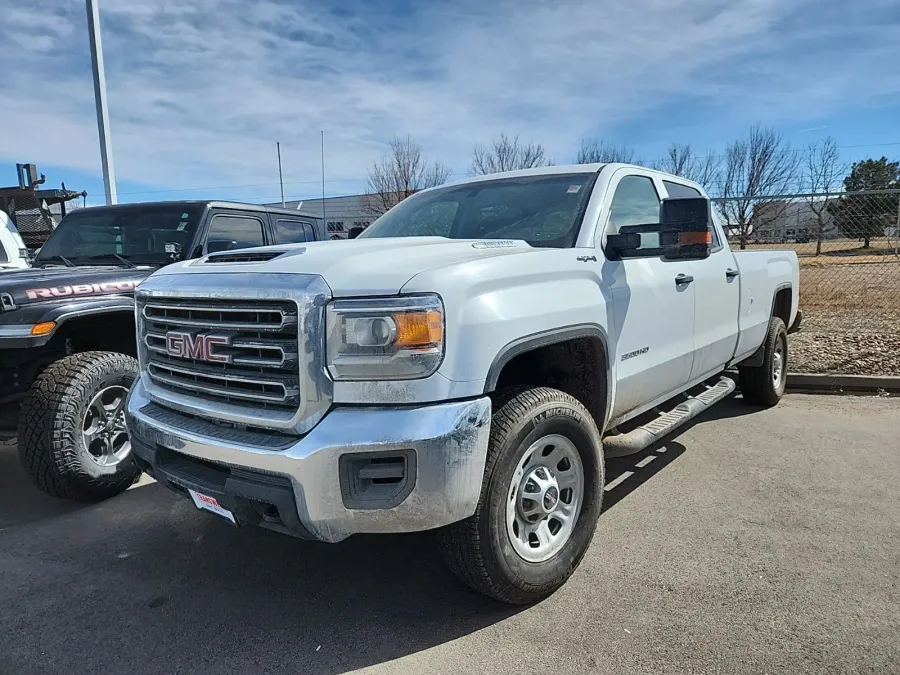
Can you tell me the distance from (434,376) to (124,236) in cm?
446

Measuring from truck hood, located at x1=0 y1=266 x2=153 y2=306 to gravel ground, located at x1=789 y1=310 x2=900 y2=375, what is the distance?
669 centimetres

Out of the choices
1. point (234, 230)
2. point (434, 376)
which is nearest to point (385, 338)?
point (434, 376)

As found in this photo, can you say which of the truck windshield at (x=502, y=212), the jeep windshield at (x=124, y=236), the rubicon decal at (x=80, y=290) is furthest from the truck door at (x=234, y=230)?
the truck windshield at (x=502, y=212)

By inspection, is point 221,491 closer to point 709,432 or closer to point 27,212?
point 709,432

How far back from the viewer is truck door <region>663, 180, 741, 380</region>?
14.0 feet

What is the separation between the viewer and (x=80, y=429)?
4.01 metres

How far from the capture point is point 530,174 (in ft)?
13.2

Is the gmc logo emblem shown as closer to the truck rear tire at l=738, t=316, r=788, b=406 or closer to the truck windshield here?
the truck windshield

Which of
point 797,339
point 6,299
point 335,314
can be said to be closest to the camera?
point 335,314

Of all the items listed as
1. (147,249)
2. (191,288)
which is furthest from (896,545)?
(147,249)

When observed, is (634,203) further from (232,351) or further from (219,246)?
(219,246)

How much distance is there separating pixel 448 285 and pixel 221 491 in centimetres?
119

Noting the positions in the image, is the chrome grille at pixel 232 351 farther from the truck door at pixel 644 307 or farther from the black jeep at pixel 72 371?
the truck door at pixel 644 307

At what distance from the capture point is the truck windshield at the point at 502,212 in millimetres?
3467
